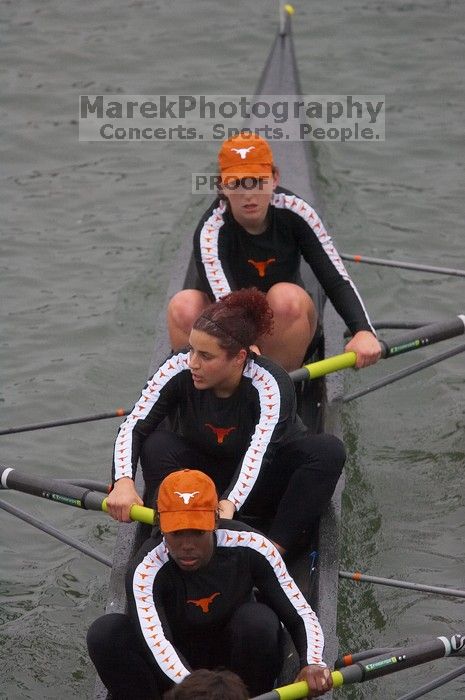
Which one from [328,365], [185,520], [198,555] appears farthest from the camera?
[328,365]

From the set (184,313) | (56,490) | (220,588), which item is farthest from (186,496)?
(184,313)

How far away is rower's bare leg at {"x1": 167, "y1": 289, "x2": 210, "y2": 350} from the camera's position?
17.2ft

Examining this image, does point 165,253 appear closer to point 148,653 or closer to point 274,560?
point 274,560

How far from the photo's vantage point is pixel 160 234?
8531 mm

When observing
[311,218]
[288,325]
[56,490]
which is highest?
[311,218]

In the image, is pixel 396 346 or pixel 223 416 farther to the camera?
pixel 396 346

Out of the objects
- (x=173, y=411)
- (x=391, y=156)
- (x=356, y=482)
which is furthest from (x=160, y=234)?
(x=173, y=411)

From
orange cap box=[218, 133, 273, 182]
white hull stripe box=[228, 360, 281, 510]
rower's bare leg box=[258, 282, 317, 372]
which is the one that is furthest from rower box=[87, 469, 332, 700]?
orange cap box=[218, 133, 273, 182]

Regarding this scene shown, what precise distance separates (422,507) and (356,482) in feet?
1.12

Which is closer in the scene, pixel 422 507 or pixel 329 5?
pixel 422 507

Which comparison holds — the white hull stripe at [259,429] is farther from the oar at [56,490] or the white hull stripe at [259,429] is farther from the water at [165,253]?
the water at [165,253]

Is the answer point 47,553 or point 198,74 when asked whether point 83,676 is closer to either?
point 47,553

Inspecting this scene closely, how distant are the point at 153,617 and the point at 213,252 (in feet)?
6.32

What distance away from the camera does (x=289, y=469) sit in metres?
4.48
